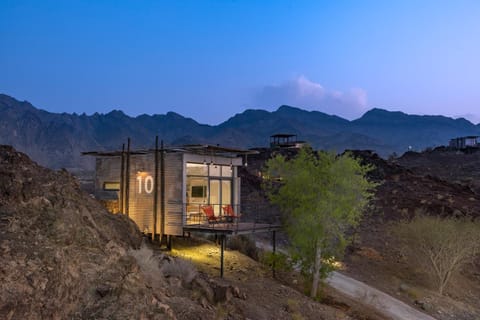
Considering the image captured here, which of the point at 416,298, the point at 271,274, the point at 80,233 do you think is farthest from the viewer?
the point at 416,298

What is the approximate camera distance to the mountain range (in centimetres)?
10110

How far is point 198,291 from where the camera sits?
12297mm

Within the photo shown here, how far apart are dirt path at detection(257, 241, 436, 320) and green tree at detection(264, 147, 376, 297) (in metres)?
1.43

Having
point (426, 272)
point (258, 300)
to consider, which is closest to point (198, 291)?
point (258, 300)

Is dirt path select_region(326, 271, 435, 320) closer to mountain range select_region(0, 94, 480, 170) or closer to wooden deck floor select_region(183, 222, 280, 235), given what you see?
wooden deck floor select_region(183, 222, 280, 235)

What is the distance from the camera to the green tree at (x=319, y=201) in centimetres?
1753

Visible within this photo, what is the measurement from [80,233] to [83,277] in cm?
184

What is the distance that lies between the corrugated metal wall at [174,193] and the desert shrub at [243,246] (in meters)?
4.11

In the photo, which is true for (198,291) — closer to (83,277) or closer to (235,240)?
(83,277)

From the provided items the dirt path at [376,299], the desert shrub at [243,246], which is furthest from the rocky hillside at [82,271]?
the desert shrub at [243,246]

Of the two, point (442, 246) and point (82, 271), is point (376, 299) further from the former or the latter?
point (82, 271)

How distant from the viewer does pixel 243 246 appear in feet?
72.4

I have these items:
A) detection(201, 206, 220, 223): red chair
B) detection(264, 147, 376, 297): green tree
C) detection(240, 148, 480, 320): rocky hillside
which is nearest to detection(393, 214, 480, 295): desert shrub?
detection(240, 148, 480, 320): rocky hillside

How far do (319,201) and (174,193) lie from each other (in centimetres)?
619
